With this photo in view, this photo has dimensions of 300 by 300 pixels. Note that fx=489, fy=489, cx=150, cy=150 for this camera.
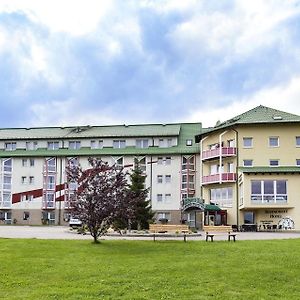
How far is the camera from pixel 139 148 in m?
62.7

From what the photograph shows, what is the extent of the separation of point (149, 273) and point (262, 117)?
40.2 m

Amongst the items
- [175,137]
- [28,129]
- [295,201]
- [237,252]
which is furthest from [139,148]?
[237,252]

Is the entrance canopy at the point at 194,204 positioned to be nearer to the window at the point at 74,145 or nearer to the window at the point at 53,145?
the window at the point at 74,145

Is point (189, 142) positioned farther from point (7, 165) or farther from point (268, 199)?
point (7, 165)

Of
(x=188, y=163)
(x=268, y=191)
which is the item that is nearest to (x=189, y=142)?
(x=188, y=163)

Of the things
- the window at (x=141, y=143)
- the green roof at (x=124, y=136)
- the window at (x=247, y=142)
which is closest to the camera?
the window at (x=247, y=142)

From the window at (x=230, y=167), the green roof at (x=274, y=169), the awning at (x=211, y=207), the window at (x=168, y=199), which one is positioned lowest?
the awning at (x=211, y=207)

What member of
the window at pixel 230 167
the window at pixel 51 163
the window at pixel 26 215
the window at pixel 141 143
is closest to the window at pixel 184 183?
the window at pixel 141 143

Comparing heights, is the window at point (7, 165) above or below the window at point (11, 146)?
below

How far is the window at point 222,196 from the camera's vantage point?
165 ft

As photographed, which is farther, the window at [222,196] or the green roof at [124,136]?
the green roof at [124,136]

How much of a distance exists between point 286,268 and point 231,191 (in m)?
36.6

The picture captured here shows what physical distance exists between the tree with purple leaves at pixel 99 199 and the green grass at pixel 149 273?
4.10m

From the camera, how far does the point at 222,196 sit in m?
51.2
